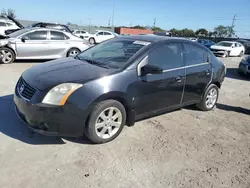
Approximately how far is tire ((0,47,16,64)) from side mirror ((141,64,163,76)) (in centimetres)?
723

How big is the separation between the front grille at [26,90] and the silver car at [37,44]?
6.30 meters

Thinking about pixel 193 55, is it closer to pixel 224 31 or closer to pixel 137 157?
pixel 137 157

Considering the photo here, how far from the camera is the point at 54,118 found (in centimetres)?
307

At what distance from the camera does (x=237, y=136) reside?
13.8 feet

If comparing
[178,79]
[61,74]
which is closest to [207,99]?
[178,79]

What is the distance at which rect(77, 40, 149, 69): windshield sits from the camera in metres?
3.77

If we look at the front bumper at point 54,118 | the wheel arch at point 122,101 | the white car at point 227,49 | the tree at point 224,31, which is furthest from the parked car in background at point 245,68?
the tree at point 224,31

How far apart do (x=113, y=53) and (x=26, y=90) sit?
61.1 inches

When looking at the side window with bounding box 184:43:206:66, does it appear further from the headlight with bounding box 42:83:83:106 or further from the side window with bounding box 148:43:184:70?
the headlight with bounding box 42:83:83:106

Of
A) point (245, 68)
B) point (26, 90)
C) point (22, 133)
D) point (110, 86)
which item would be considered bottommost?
point (22, 133)

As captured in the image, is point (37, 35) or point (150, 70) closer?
point (150, 70)

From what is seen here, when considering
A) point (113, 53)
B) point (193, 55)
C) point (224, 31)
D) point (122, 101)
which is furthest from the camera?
point (224, 31)

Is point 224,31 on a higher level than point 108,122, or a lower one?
higher

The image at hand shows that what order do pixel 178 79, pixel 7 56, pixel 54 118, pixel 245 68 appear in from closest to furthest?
pixel 54 118 < pixel 178 79 < pixel 7 56 < pixel 245 68
